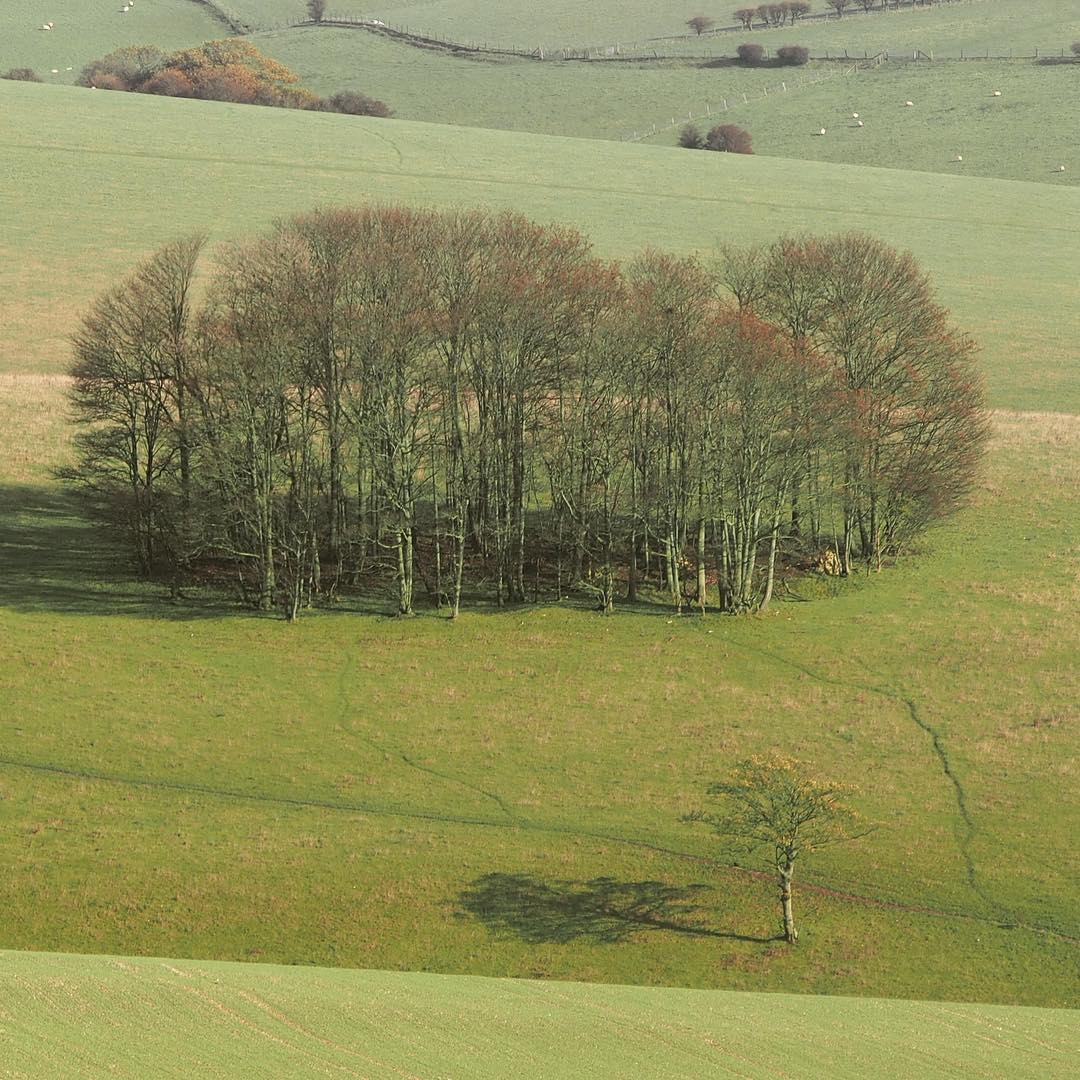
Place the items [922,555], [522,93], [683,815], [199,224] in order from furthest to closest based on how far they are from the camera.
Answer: [522,93] < [199,224] < [922,555] < [683,815]

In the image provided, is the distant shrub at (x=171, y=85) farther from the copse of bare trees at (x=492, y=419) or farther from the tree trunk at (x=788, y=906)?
the tree trunk at (x=788, y=906)

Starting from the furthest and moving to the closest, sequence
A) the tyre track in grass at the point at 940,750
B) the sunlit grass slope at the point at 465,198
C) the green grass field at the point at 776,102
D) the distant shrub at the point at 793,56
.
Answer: the distant shrub at the point at 793,56 < the green grass field at the point at 776,102 < the sunlit grass slope at the point at 465,198 < the tyre track in grass at the point at 940,750

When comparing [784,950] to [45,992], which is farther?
[784,950]

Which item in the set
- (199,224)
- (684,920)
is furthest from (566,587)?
(199,224)

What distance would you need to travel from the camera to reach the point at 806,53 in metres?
180

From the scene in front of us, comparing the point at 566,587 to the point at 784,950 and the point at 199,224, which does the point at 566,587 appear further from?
the point at 199,224

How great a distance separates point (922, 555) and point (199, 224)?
5957 centimetres

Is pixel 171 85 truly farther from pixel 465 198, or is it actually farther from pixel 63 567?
pixel 63 567

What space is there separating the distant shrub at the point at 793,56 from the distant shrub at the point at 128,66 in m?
72.8

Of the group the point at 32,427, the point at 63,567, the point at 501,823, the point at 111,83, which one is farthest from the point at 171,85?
the point at 501,823

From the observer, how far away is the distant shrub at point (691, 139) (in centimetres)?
15475

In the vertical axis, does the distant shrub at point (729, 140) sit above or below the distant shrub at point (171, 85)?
below

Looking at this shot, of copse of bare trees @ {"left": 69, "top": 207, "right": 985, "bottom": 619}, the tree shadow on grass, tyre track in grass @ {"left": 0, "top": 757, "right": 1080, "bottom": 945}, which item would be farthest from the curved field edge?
copse of bare trees @ {"left": 69, "top": 207, "right": 985, "bottom": 619}

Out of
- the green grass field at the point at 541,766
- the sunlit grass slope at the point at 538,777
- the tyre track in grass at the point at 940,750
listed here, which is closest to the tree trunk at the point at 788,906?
the sunlit grass slope at the point at 538,777
